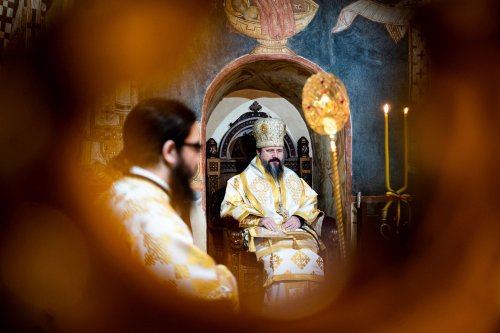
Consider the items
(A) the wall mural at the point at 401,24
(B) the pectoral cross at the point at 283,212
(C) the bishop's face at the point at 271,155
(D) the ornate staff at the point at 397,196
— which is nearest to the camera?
(D) the ornate staff at the point at 397,196

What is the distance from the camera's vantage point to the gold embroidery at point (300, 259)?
138 inches

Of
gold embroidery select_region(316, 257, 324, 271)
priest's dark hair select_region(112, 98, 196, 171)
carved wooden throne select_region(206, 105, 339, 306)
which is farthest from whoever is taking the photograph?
gold embroidery select_region(316, 257, 324, 271)

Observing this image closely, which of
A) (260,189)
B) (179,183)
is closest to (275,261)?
(260,189)

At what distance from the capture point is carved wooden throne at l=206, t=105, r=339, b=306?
11.4 feet

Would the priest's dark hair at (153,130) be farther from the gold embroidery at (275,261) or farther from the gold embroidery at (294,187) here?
the gold embroidery at (294,187)

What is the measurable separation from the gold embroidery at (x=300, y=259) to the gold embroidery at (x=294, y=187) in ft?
2.05

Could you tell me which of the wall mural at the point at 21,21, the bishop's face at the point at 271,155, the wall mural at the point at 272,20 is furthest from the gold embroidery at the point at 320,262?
the wall mural at the point at 21,21

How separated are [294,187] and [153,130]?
2366 millimetres

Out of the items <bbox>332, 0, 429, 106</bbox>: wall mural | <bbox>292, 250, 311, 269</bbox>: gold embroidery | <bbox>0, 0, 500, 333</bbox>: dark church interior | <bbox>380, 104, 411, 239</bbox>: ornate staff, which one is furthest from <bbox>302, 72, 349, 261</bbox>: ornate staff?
<bbox>292, 250, 311, 269</bbox>: gold embroidery

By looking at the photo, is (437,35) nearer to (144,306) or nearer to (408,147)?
(408,147)

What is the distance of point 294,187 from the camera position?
4.11m

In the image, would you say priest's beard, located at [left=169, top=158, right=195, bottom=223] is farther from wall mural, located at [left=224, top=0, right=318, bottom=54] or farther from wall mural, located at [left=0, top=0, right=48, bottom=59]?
wall mural, located at [left=224, top=0, right=318, bottom=54]

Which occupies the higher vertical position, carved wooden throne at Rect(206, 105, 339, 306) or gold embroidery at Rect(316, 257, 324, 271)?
carved wooden throne at Rect(206, 105, 339, 306)

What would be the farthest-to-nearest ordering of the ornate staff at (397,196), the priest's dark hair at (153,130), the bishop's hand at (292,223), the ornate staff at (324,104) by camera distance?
the bishop's hand at (292,223) → the ornate staff at (397,196) → the ornate staff at (324,104) → the priest's dark hair at (153,130)
